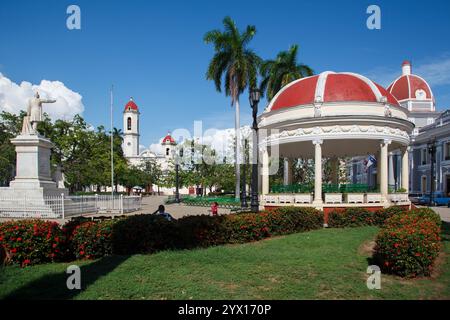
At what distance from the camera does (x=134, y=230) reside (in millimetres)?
9352

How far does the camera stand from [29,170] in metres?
20.7

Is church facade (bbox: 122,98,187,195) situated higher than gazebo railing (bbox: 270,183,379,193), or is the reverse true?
church facade (bbox: 122,98,187,195)

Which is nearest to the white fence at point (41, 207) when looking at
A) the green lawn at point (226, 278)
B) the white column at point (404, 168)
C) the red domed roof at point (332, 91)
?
the green lawn at point (226, 278)

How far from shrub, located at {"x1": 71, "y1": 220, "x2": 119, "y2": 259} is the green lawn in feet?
1.83

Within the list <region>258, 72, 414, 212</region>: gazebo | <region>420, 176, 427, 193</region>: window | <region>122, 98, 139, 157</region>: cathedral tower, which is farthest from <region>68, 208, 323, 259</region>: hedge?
<region>122, 98, 139, 157</region>: cathedral tower

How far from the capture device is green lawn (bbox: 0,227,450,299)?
615 cm

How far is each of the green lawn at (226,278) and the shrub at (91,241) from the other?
0.56 meters

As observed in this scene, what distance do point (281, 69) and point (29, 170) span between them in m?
25.3

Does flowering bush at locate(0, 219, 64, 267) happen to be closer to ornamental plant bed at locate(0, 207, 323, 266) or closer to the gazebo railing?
ornamental plant bed at locate(0, 207, 323, 266)

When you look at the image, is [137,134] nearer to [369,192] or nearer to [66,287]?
Answer: [369,192]

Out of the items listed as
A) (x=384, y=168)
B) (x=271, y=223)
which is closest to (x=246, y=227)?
(x=271, y=223)

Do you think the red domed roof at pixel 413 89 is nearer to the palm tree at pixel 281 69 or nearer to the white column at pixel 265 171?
the palm tree at pixel 281 69
